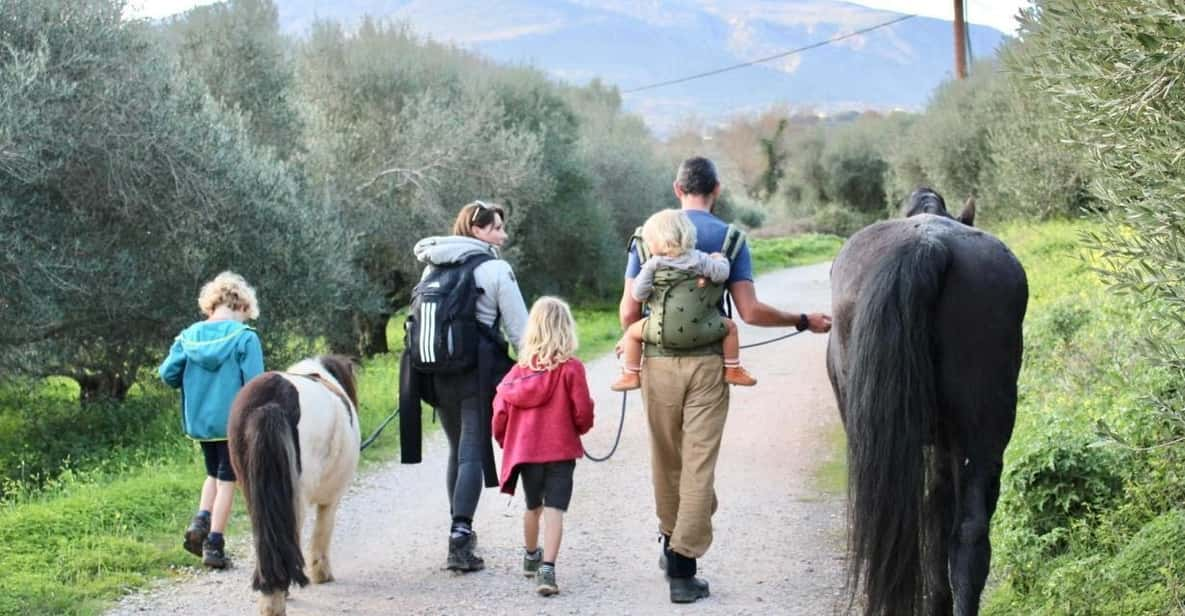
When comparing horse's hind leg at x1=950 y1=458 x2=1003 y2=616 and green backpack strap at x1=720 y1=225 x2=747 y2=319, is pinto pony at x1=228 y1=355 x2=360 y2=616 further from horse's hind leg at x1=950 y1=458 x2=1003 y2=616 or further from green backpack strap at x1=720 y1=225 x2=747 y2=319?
horse's hind leg at x1=950 y1=458 x2=1003 y2=616

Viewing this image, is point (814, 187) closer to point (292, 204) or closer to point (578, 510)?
point (292, 204)

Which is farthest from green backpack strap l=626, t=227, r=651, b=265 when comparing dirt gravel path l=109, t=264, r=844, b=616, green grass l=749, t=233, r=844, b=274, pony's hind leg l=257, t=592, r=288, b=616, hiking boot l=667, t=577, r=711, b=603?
green grass l=749, t=233, r=844, b=274

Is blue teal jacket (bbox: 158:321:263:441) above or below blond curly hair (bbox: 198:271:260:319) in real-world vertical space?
below

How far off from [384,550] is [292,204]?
8.43 meters

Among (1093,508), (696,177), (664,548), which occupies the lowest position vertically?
(664,548)

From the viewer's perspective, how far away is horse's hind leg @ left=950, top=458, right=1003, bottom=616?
5000 mm

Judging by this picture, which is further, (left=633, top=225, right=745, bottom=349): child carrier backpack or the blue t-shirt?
the blue t-shirt

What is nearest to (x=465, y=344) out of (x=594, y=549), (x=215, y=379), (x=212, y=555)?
(x=215, y=379)

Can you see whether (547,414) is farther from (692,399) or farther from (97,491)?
(97,491)

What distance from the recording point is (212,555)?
23.9ft

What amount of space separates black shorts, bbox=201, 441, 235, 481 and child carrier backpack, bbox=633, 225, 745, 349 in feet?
9.27

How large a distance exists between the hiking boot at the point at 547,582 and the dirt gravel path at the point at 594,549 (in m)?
0.05

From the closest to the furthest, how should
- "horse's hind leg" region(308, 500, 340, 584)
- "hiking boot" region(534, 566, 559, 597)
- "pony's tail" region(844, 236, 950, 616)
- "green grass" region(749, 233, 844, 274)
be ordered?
"pony's tail" region(844, 236, 950, 616), "hiking boot" region(534, 566, 559, 597), "horse's hind leg" region(308, 500, 340, 584), "green grass" region(749, 233, 844, 274)

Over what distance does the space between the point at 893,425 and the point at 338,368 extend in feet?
12.3
